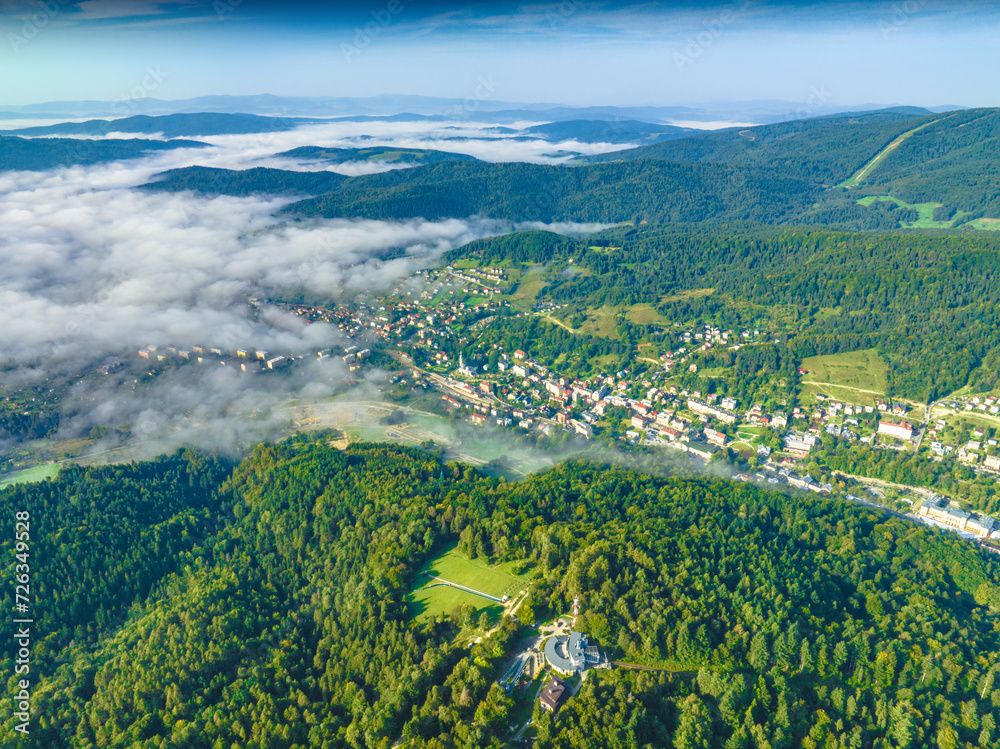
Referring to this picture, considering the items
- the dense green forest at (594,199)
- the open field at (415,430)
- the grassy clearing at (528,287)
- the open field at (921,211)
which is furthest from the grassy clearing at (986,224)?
the open field at (415,430)

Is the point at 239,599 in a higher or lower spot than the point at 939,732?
lower

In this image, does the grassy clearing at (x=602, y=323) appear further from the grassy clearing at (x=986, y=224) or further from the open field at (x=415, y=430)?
the grassy clearing at (x=986, y=224)

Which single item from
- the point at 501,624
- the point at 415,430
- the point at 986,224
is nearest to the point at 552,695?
the point at 501,624

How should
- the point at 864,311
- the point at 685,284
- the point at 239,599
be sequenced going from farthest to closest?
the point at 685,284, the point at 864,311, the point at 239,599

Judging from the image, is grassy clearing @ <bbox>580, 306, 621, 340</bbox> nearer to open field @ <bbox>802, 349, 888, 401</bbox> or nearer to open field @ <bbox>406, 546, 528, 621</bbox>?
open field @ <bbox>802, 349, 888, 401</bbox>

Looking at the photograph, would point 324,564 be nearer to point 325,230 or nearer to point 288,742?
point 288,742

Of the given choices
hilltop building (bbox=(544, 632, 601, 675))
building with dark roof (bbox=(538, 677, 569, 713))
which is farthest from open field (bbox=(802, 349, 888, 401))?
building with dark roof (bbox=(538, 677, 569, 713))

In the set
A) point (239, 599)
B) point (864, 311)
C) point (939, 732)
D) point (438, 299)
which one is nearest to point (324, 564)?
point (239, 599)
